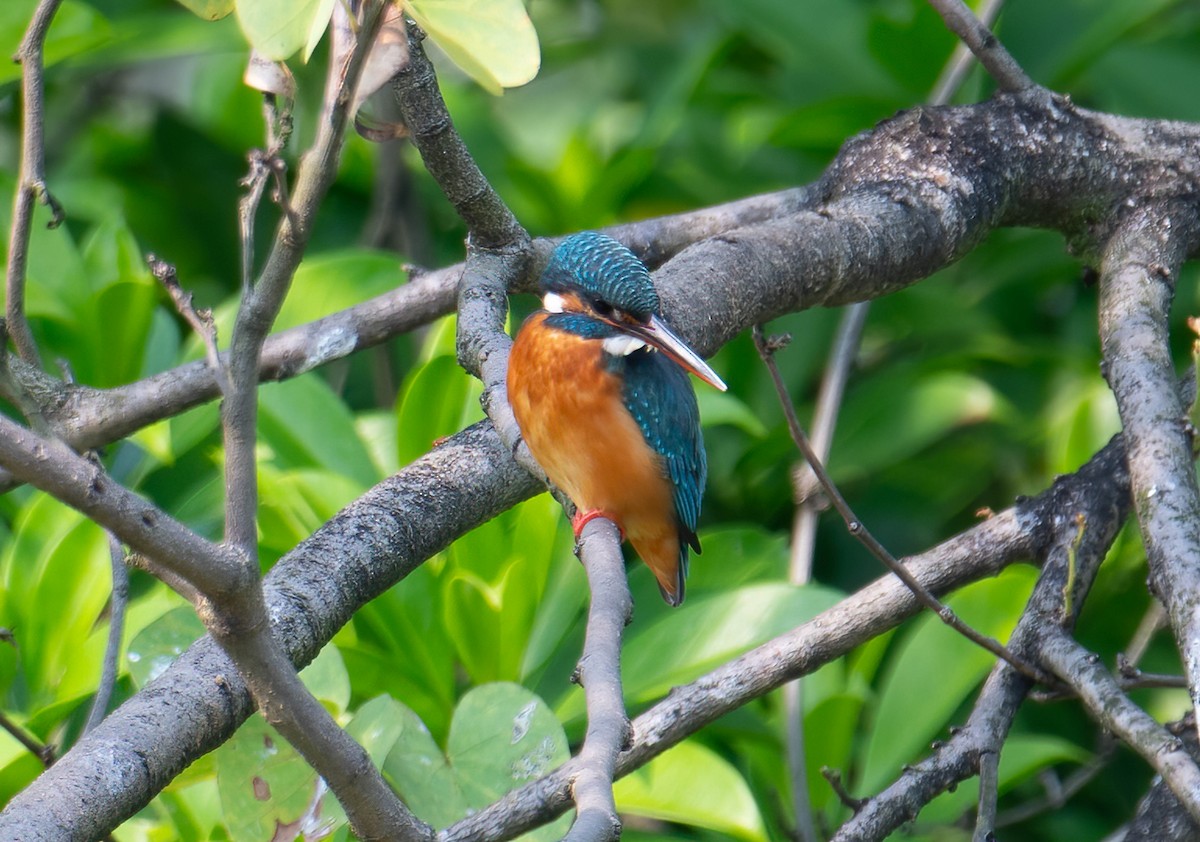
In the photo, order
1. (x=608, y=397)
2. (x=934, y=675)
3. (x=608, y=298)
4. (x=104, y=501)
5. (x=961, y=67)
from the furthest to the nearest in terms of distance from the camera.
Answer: (x=961, y=67) < (x=934, y=675) < (x=608, y=397) < (x=608, y=298) < (x=104, y=501)

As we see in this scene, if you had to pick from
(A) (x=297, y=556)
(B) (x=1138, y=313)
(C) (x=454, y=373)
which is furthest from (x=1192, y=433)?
(C) (x=454, y=373)

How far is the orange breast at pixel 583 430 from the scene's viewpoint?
1.74 meters

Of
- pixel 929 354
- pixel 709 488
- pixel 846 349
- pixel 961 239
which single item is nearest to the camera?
pixel 961 239

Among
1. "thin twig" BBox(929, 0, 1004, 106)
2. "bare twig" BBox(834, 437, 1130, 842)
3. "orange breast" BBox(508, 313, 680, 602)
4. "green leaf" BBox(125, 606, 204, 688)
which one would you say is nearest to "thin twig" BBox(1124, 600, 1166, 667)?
"bare twig" BBox(834, 437, 1130, 842)

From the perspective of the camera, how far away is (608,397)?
184cm

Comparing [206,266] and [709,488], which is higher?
[206,266]

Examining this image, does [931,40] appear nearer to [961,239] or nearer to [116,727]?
[961,239]

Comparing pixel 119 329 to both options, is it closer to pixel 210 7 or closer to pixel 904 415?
pixel 210 7

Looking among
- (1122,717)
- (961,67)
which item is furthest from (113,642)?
(961,67)

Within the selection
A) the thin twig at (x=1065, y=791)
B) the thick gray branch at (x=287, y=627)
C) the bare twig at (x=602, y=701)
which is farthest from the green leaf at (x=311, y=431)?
the thin twig at (x=1065, y=791)

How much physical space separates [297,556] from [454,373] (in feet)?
2.74

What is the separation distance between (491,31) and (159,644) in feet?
3.29

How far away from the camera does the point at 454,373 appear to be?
2248mm

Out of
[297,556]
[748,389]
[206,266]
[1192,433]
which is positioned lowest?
[1192,433]
